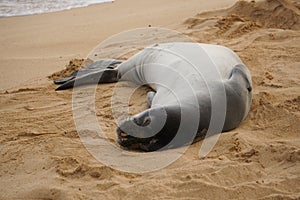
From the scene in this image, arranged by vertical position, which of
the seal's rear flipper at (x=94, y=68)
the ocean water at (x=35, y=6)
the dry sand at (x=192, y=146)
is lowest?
the dry sand at (x=192, y=146)

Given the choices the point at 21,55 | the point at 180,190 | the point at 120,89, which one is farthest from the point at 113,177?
the point at 21,55

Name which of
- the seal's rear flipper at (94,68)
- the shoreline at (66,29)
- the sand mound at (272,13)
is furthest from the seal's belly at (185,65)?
the sand mound at (272,13)

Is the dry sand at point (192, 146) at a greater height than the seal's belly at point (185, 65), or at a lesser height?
lesser

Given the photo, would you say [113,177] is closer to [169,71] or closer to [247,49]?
[169,71]

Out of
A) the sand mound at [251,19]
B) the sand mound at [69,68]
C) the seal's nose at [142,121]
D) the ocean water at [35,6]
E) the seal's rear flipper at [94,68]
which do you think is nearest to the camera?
the seal's nose at [142,121]

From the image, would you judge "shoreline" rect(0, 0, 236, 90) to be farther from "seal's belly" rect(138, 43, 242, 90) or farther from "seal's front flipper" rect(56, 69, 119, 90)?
"seal's belly" rect(138, 43, 242, 90)

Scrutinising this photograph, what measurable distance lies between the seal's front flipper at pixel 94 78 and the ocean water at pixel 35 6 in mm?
5297

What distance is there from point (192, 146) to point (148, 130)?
36cm

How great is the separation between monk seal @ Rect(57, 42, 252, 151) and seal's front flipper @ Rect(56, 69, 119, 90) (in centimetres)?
1

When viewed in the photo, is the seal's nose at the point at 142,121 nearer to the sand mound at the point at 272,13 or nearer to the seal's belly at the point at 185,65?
the seal's belly at the point at 185,65

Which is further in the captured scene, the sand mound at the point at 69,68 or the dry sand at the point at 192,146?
the sand mound at the point at 69,68

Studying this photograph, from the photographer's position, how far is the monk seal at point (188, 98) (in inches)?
102

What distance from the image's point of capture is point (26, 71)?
15.7 ft

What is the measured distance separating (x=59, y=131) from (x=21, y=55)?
2.87 m
